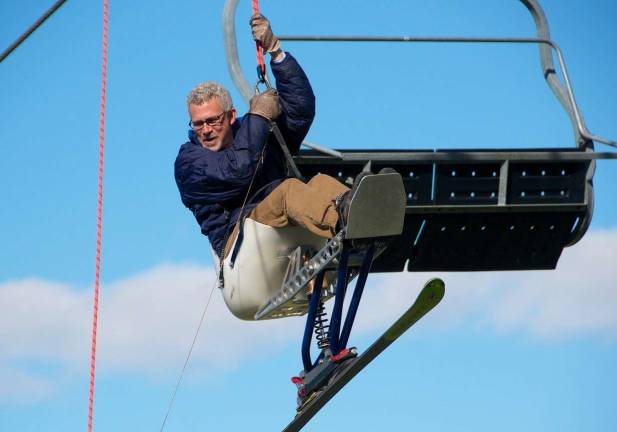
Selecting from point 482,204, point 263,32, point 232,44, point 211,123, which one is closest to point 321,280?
point 211,123

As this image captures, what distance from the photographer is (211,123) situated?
26.2 feet

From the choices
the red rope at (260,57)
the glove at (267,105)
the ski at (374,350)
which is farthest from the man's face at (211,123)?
the ski at (374,350)

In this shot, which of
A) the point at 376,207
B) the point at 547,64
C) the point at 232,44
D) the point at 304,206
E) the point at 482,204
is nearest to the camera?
the point at 376,207

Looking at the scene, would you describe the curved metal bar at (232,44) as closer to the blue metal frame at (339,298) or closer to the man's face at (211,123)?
the man's face at (211,123)

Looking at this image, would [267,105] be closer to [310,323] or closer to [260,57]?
[260,57]

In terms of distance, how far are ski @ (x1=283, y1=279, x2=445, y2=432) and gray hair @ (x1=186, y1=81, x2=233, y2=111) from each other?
140cm

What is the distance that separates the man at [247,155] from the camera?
307 inches

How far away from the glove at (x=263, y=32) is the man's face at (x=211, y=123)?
0.40 meters

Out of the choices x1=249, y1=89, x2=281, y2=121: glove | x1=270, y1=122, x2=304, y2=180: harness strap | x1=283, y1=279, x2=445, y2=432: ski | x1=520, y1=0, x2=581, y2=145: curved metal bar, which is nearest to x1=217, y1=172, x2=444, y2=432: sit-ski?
x1=283, y1=279, x2=445, y2=432: ski

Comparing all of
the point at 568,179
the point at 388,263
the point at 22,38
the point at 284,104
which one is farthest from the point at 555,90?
the point at 22,38

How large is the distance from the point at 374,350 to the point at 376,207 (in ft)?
2.60

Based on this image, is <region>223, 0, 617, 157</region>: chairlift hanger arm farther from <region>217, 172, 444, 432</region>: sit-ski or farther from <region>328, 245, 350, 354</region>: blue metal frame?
<region>328, 245, 350, 354</region>: blue metal frame

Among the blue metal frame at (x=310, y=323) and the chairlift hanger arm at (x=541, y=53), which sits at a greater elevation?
the chairlift hanger arm at (x=541, y=53)

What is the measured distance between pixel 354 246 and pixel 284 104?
0.97 metres
